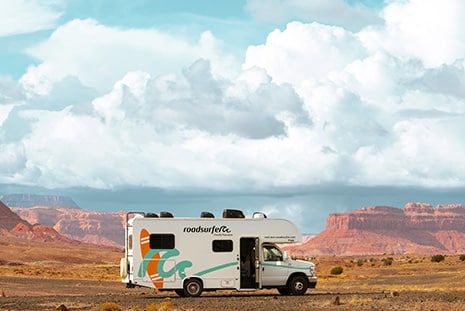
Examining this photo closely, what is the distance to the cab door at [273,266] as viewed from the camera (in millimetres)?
33375

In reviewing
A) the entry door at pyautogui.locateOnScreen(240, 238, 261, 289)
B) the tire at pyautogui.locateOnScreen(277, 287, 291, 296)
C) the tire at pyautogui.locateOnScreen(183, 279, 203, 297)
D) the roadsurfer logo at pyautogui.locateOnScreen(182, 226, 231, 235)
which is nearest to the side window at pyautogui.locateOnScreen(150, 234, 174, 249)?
the roadsurfer logo at pyautogui.locateOnScreen(182, 226, 231, 235)

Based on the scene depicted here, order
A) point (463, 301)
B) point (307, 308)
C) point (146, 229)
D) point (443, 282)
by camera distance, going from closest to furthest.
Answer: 1. point (307, 308)
2. point (463, 301)
3. point (146, 229)
4. point (443, 282)

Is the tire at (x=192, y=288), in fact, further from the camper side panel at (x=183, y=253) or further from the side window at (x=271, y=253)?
the side window at (x=271, y=253)

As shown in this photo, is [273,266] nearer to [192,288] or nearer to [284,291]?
[284,291]

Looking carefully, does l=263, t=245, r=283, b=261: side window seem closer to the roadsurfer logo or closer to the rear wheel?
the rear wheel

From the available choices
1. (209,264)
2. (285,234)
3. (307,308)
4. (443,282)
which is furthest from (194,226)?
(443,282)

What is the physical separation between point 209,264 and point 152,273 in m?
2.38

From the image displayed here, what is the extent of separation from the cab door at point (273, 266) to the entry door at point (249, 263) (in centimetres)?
35

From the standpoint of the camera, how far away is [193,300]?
31.3 metres

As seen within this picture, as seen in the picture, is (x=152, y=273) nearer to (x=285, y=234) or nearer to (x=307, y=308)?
(x=285, y=234)

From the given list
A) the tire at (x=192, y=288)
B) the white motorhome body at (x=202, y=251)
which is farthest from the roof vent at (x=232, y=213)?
the tire at (x=192, y=288)

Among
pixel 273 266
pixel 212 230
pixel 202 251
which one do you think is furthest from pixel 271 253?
pixel 202 251

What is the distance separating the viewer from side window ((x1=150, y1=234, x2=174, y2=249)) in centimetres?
3234

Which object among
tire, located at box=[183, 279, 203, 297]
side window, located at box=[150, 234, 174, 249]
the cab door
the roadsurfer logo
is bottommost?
tire, located at box=[183, 279, 203, 297]
